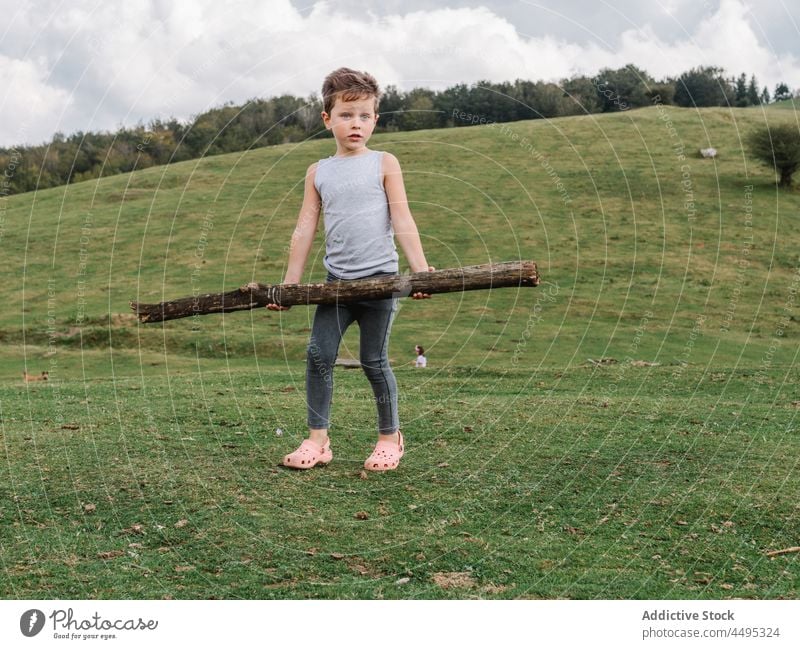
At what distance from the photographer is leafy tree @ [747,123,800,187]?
47719 millimetres

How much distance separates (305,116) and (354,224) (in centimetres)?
2050

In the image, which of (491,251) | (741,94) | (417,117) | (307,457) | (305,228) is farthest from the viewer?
(741,94)

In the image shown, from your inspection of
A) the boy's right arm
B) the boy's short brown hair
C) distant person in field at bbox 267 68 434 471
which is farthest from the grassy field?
the boy's short brown hair

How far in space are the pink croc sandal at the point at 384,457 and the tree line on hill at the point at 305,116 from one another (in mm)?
12666

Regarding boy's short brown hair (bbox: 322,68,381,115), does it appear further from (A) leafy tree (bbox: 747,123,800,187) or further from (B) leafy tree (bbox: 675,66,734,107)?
(A) leafy tree (bbox: 747,123,800,187)

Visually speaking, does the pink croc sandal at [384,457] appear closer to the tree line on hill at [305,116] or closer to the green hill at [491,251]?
the tree line on hill at [305,116]

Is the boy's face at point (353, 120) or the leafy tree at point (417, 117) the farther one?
the leafy tree at point (417, 117)

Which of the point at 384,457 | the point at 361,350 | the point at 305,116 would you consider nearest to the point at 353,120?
the point at 361,350

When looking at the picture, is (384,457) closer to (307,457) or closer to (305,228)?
(307,457)

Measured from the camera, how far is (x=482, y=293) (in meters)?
37.6

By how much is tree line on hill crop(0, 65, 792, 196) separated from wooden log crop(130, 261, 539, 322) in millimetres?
12882

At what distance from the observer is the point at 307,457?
26.0 ft

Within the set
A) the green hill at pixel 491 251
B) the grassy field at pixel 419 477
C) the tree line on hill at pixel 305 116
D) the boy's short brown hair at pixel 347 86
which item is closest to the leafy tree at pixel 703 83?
the tree line on hill at pixel 305 116

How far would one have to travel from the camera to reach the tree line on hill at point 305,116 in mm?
26656
